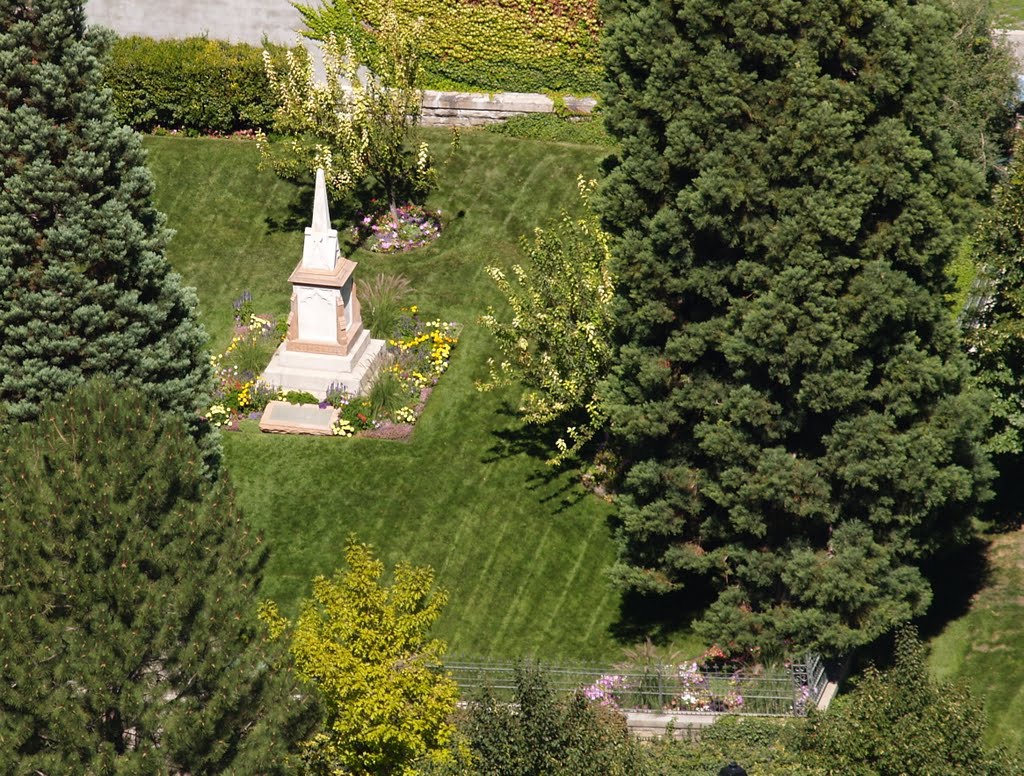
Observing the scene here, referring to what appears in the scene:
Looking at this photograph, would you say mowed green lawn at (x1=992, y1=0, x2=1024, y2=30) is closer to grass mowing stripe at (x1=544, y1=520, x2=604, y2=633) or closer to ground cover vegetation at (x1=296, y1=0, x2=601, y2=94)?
ground cover vegetation at (x1=296, y1=0, x2=601, y2=94)

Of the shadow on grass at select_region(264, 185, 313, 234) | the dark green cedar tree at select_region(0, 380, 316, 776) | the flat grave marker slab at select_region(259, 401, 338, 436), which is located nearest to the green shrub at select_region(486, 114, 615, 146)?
the shadow on grass at select_region(264, 185, 313, 234)

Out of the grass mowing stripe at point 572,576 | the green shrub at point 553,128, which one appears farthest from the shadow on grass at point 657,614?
the green shrub at point 553,128

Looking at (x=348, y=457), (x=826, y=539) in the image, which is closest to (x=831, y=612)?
(x=826, y=539)

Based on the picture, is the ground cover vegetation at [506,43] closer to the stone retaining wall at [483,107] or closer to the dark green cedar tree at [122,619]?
the stone retaining wall at [483,107]

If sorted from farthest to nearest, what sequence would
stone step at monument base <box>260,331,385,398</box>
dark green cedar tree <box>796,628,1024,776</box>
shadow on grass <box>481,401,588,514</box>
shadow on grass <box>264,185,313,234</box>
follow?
1. shadow on grass <box>264,185,313,234</box>
2. stone step at monument base <box>260,331,385,398</box>
3. shadow on grass <box>481,401,588,514</box>
4. dark green cedar tree <box>796,628,1024,776</box>

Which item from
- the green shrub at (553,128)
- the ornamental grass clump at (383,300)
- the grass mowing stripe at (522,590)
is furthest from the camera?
the green shrub at (553,128)

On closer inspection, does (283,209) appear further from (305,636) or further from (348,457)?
(305,636)

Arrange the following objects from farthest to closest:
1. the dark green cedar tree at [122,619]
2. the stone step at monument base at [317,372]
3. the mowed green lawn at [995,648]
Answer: the stone step at monument base at [317,372], the mowed green lawn at [995,648], the dark green cedar tree at [122,619]

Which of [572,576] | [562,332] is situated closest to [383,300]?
[562,332]
